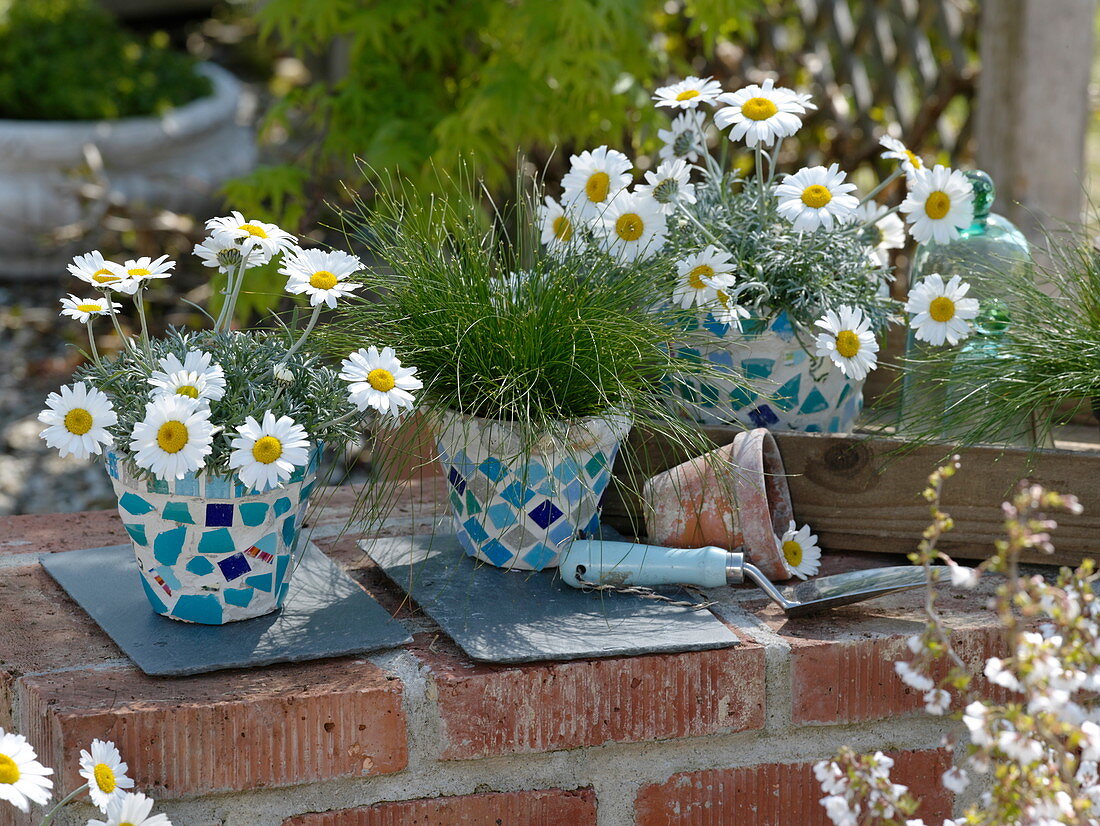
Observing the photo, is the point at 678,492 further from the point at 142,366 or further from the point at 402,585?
the point at 142,366

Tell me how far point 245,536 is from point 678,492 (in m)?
0.39

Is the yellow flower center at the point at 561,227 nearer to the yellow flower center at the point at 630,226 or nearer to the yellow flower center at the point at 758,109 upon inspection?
the yellow flower center at the point at 630,226

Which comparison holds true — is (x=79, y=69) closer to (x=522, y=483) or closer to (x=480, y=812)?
(x=522, y=483)

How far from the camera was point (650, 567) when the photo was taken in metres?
1.14

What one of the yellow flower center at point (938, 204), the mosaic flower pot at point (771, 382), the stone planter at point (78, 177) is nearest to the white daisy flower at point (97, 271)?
the mosaic flower pot at point (771, 382)

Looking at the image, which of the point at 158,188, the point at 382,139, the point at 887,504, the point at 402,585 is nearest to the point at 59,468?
the point at 382,139

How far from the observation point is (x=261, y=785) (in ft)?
3.20

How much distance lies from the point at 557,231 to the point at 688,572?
0.36m

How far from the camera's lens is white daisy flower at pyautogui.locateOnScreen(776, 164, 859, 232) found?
3.84ft

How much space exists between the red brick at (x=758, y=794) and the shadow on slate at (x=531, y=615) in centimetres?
13

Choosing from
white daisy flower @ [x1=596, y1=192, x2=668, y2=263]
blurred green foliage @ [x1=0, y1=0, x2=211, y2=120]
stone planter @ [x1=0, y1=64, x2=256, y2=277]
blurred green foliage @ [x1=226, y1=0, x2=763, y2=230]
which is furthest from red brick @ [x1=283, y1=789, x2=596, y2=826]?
blurred green foliage @ [x1=0, y1=0, x2=211, y2=120]

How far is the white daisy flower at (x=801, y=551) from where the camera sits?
1194 mm

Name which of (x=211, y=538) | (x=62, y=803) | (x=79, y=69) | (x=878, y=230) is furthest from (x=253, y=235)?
(x=79, y=69)

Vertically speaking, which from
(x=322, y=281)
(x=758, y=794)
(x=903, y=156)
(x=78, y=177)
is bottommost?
(x=758, y=794)
